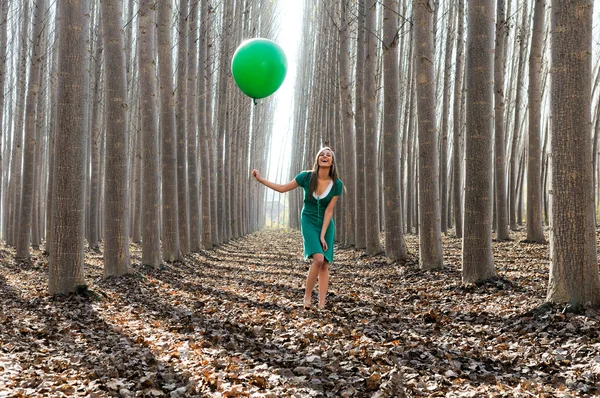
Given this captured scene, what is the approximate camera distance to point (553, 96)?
4926mm

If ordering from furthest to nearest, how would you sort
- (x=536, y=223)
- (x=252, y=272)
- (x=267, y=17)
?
1. (x=267, y=17)
2. (x=536, y=223)
3. (x=252, y=272)

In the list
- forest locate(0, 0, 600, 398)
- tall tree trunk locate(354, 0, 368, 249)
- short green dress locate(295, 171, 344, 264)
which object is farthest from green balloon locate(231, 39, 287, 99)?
tall tree trunk locate(354, 0, 368, 249)

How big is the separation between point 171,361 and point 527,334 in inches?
113

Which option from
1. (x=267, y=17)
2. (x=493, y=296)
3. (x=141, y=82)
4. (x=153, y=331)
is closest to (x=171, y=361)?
(x=153, y=331)

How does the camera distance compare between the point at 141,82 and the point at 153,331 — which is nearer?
the point at 153,331

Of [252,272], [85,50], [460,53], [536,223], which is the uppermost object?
[460,53]

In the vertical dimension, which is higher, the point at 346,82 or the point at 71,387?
the point at 346,82

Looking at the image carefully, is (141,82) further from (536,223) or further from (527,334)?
(536,223)

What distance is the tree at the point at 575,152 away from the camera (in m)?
4.78

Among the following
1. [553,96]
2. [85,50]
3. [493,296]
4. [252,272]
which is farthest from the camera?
[252,272]

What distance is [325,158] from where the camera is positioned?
6.01 metres

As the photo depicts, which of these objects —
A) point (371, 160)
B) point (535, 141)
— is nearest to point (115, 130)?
point (371, 160)

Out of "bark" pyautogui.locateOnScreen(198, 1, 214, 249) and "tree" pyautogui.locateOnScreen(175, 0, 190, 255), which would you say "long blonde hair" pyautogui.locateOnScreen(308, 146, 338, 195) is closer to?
"tree" pyautogui.locateOnScreen(175, 0, 190, 255)

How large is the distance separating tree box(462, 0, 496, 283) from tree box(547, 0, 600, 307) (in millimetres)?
1889
